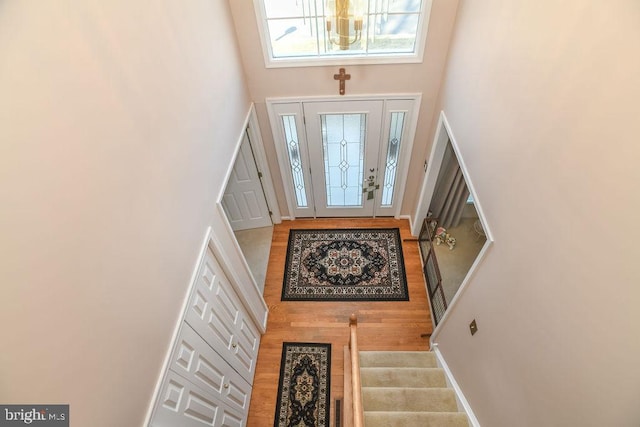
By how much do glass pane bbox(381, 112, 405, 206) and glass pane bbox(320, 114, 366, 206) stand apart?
33cm

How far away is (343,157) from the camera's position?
4156mm

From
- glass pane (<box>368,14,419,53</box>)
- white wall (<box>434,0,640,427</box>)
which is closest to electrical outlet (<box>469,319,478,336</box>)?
white wall (<box>434,0,640,427</box>)

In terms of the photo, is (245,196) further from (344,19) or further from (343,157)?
(344,19)

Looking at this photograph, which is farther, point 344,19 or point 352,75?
point 352,75

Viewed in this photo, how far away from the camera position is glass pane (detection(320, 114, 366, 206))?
3.82 m

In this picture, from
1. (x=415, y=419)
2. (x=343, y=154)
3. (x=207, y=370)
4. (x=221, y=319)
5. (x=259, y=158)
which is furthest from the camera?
(x=343, y=154)

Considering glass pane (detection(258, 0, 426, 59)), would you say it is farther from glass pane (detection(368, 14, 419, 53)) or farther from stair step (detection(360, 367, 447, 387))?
stair step (detection(360, 367, 447, 387))

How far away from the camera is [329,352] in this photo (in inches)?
141

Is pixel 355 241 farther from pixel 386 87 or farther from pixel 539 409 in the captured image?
pixel 539 409

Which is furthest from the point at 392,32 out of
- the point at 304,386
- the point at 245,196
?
the point at 304,386

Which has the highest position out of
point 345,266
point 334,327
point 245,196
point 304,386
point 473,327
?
point 245,196

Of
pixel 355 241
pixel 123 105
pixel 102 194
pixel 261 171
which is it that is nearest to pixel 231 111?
pixel 261 171

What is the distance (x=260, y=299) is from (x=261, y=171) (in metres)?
1.59

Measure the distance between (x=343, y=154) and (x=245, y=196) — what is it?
4.70 ft
